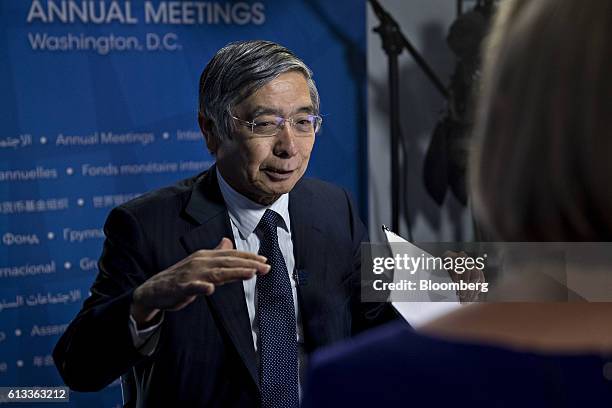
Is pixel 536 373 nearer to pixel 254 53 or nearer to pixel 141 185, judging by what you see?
pixel 254 53

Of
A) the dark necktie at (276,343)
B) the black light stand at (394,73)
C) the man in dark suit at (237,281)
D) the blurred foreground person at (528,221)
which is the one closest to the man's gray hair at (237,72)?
the man in dark suit at (237,281)

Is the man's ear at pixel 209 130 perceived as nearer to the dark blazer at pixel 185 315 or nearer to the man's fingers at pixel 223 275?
the dark blazer at pixel 185 315

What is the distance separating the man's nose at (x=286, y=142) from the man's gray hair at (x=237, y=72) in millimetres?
92

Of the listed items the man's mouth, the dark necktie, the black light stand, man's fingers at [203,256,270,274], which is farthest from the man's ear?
the black light stand

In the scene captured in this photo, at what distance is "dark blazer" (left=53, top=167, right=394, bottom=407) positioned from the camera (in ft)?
4.50

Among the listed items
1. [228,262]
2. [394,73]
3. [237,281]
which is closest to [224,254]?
[228,262]

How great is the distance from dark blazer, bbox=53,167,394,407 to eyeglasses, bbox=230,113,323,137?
120 millimetres

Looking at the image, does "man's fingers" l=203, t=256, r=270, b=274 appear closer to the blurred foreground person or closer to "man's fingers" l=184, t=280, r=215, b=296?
"man's fingers" l=184, t=280, r=215, b=296

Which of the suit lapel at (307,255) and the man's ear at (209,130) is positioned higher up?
the man's ear at (209,130)

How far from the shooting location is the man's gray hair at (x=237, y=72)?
4.74ft

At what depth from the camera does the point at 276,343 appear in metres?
1.42

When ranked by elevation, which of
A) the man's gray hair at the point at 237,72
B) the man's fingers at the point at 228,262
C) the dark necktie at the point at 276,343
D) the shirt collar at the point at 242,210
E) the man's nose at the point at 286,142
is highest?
the man's gray hair at the point at 237,72

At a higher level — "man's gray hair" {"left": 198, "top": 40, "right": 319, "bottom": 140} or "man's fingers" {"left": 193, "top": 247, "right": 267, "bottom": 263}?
"man's gray hair" {"left": 198, "top": 40, "right": 319, "bottom": 140}

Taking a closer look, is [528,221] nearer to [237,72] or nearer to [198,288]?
[198,288]
